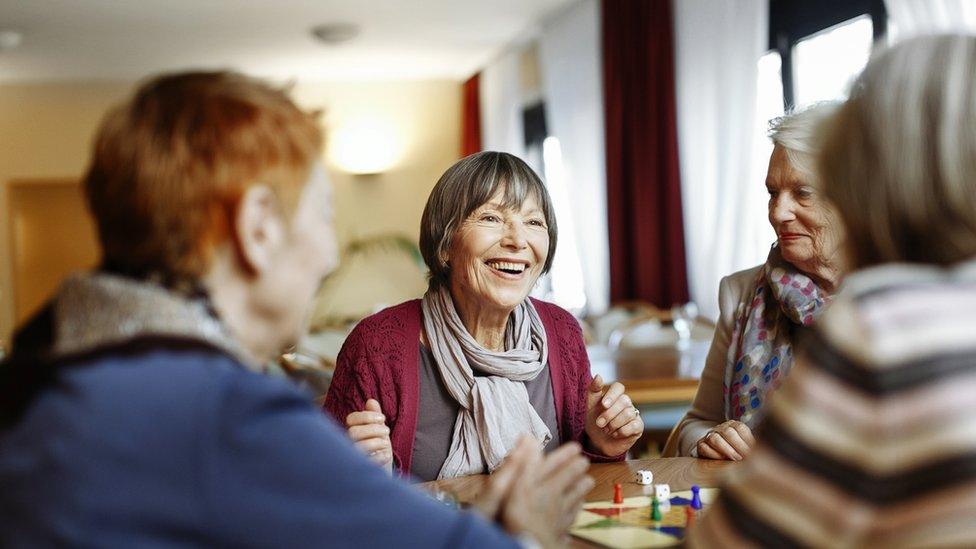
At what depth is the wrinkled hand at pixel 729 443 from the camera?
2.04m

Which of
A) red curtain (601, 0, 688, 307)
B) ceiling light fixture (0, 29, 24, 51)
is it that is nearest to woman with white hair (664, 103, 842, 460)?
red curtain (601, 0, 688, 307)

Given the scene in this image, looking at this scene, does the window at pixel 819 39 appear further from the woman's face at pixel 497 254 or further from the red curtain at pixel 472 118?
the red curtain at pixel 472 118

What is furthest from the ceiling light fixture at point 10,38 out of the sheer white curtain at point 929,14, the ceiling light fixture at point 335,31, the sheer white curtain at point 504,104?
the sheer white curtain at point 929,14

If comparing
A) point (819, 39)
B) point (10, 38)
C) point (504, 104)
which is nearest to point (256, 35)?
point (10, 38)

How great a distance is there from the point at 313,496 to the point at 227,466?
Answer: 85 mm

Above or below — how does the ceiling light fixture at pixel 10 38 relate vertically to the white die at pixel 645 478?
above

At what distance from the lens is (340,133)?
1065 centimetres

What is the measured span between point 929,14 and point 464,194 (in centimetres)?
290

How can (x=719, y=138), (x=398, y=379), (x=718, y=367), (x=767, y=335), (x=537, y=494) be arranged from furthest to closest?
(x=719, y=138) → (x=718, y=367) → (x=767, y=335) → (x=398, y=379) → (x=537, y=494)

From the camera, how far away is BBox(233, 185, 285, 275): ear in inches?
41.0

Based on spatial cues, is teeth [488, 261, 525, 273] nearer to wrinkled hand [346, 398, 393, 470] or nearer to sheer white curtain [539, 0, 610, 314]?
wrinkled hand [346, 398, 393, 470]

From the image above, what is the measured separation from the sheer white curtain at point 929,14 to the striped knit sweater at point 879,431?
11.3 ft

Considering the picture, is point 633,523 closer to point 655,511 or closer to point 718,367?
point 655,511

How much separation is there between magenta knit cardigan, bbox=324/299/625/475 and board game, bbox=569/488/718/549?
0.48 meters
